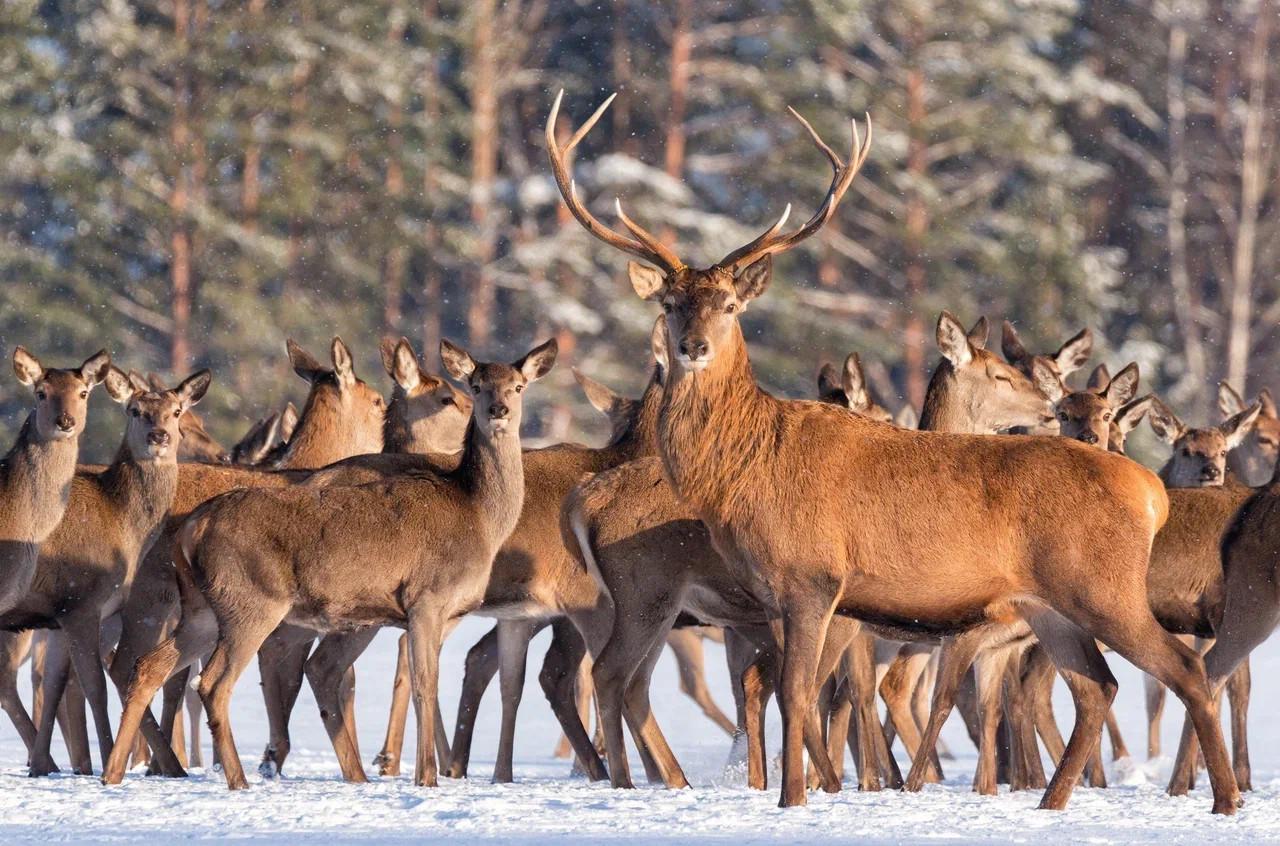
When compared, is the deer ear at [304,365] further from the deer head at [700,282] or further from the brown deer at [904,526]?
the brown deer at [904,526]

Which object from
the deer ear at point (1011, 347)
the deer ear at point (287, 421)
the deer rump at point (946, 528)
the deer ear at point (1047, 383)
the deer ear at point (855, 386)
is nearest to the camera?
the deer rump at point (946, 528)

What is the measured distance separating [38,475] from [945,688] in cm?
401

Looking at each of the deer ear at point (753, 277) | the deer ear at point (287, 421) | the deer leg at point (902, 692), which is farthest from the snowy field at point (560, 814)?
the deer ear at point (287, 421)

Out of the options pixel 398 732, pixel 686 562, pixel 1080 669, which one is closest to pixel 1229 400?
pixel 686 562

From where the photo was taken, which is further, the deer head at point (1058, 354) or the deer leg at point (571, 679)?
the deer head at point (1058, 354)

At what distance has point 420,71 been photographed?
112ft

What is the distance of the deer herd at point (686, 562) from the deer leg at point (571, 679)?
2 centimetres

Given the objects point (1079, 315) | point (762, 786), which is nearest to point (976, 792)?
point (762, 786)

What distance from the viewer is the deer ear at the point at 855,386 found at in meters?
12.3

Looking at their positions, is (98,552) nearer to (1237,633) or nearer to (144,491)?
(144,491)

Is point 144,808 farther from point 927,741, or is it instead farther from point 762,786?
point 927,741

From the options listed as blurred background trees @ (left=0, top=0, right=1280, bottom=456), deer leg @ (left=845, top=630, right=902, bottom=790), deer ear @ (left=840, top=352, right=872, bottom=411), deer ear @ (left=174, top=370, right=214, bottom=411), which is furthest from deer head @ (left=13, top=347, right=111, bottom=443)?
blurred background trees @ (left=0, top=0, right=1280, bottom=456)

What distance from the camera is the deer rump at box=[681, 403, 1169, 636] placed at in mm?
8625

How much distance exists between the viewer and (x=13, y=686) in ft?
37.0
